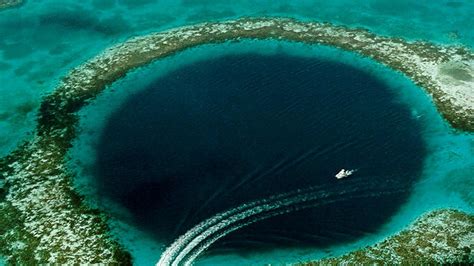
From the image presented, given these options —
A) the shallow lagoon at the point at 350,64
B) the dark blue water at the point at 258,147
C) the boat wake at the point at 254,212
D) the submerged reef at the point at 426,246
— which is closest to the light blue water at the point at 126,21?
the shallow lagoon at the point at 350,64

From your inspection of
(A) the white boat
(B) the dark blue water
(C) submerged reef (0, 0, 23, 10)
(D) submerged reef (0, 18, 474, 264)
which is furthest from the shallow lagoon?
(C) submerged reef (0, 0, 23, 10)

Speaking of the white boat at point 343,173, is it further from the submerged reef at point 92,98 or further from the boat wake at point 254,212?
the submerged reef at point 92,98

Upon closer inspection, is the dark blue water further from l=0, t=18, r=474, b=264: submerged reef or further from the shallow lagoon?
l=0, t=18, r=474, b=264: submerged reef

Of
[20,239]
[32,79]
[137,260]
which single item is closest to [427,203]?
[137,260]

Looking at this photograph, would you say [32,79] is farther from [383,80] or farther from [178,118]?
[383,80]

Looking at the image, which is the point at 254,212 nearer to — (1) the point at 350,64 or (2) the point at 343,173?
(2) the point at 343,173

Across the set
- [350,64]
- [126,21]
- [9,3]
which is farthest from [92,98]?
[9,3]
